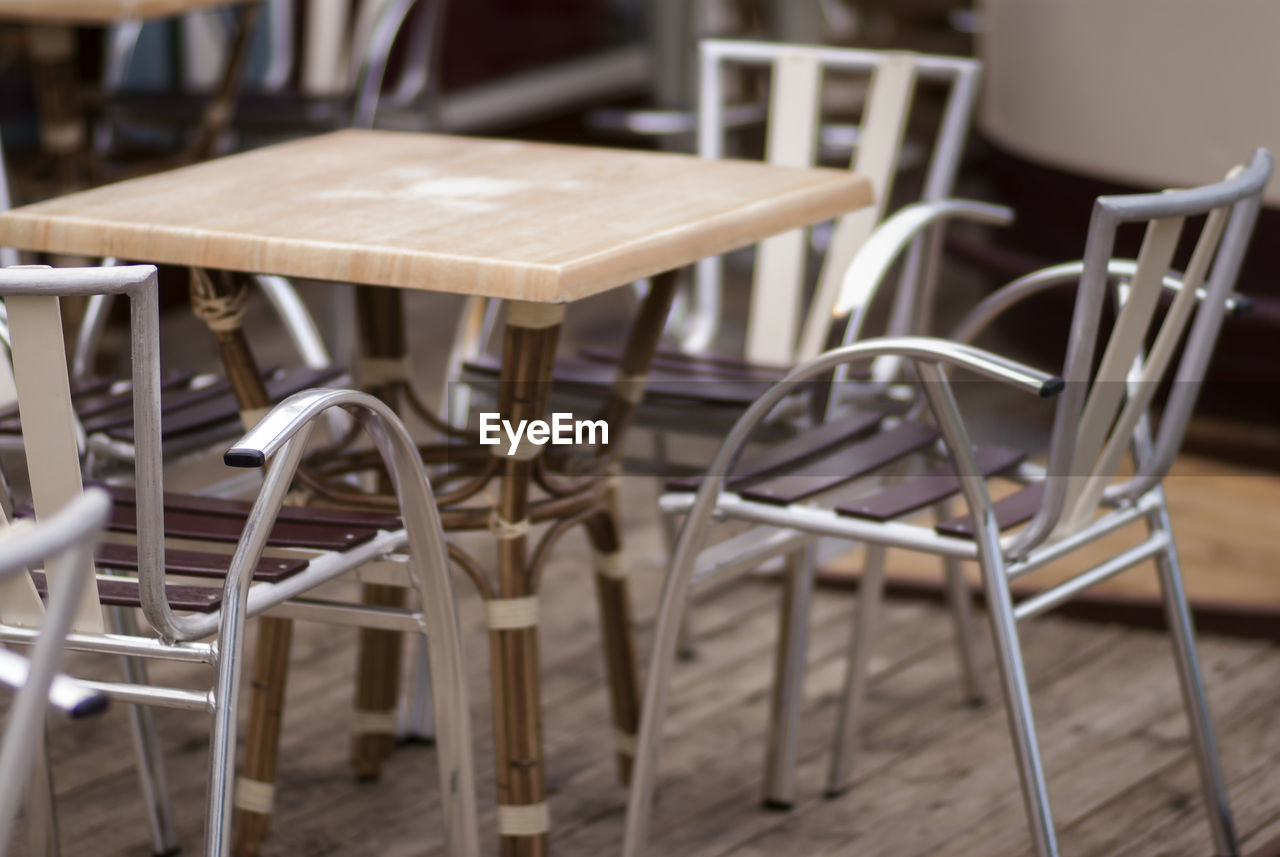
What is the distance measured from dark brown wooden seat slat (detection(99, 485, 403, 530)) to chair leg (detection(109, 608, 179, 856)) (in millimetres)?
276

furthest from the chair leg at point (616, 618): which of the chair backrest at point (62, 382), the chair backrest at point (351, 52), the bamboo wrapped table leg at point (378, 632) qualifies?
the chair backrest at point (351, 52)

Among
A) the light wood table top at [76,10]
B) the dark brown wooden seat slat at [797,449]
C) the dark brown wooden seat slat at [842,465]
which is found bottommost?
the dark brown wooden seat slat at [797,449]

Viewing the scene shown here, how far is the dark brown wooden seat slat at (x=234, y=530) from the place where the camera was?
1768 millimetres

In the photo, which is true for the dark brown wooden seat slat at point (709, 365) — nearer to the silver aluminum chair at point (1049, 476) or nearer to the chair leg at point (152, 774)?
the silver aluminum chair at point (1049, 476)

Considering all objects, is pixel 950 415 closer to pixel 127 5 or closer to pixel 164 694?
pixel 164 694

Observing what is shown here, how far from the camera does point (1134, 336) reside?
5.85 ft

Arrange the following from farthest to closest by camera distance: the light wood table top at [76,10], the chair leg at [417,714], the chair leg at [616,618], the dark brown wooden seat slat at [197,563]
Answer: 1. the light wood table top at [76,10]
2. the chair leg at [417,714]
3. the chair leg at [616,618]
4. the dark brown wooden seat slat at [197,563]

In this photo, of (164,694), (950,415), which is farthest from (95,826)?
(950,415)

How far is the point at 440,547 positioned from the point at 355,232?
33cm

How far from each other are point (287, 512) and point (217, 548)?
15 cm

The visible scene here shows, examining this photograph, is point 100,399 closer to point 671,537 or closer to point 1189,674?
point 671,537

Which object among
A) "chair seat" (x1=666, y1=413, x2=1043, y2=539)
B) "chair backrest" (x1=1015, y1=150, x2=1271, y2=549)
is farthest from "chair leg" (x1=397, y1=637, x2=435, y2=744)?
"chair backrest" (x1=1015, y1=150, x2=1271, y2=549)

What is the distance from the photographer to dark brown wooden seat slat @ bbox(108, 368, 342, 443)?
217 centimetres

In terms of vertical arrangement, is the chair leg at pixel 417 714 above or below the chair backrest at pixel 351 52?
below
